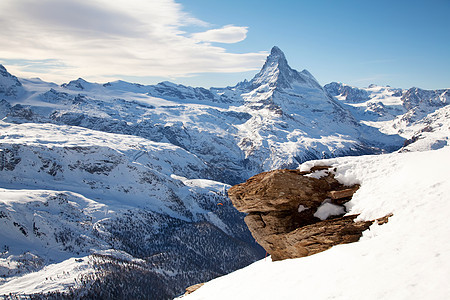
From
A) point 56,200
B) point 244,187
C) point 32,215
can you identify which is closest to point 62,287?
point 32,215

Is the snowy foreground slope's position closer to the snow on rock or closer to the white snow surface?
the snow on rock

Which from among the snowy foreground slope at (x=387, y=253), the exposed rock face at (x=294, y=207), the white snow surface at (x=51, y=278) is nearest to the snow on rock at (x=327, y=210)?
the exposed rock face at (x=294, y=207)

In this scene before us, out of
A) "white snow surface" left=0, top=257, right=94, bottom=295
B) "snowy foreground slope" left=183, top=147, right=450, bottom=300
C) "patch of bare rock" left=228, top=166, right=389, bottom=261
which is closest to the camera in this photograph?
"snowy foreground slope" left=183, top=147, right=450, bottom=300

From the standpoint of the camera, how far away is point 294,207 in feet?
87.4

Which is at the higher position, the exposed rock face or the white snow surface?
the exposed rock face

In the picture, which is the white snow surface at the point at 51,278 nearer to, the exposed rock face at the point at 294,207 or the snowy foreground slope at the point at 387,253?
the exposed rock face at the point at 294,207

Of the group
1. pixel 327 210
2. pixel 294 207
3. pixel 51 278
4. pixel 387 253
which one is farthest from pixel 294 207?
pixel 51 278

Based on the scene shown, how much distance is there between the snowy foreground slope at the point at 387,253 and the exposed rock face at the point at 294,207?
1536mm

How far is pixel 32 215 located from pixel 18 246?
72.6ft

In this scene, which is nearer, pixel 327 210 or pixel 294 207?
pixel 327 210

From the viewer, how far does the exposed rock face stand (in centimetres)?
2320

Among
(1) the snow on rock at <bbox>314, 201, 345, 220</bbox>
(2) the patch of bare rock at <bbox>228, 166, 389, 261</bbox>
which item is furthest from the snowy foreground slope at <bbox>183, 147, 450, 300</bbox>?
(2) the patch of bare rock at <bbox>228, 166, 389, 261</bbox>

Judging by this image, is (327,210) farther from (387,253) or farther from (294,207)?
(387,253)

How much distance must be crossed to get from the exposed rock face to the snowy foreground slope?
1.54m
